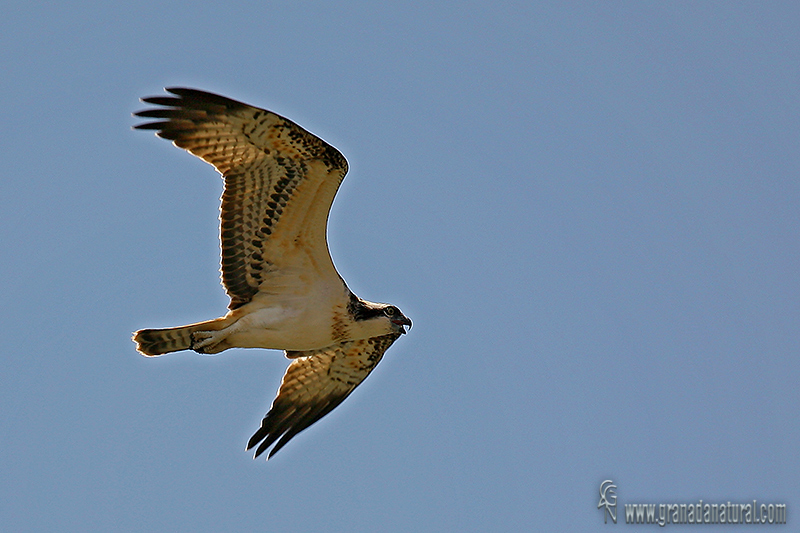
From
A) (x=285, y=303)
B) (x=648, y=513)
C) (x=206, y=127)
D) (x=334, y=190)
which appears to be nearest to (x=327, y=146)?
(x=334, y=190)

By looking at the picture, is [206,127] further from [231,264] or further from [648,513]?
[648,513]

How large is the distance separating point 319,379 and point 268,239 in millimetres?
2619

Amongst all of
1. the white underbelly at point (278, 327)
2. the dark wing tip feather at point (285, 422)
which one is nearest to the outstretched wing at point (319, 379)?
the dark wing tip feather at point (285, 422)

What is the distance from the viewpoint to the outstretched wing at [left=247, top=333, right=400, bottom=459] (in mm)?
14188

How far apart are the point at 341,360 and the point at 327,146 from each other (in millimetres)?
3693

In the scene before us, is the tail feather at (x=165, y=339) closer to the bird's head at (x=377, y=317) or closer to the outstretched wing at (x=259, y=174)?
the outstretched wing at (x=259, y=174)

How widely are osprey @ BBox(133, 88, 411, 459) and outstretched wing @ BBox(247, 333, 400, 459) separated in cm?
29

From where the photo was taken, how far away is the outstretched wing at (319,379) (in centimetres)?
1419

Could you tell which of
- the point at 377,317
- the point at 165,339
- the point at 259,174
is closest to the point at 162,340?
the point at 165,339

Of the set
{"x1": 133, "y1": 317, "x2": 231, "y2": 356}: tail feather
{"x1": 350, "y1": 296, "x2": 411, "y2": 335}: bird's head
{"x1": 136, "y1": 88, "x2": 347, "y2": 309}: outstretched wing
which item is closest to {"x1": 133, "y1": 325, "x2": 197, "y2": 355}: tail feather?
{"x1": 133, "y1": 317, "x2": 231, "y2": 356}: tail feather

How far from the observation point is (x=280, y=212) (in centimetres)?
1245

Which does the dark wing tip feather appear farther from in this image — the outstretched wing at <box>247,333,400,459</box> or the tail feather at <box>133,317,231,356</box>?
the tail feather at <box>133,317,231,356</box>

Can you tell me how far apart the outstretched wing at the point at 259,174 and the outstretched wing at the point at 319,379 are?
1.82 meters

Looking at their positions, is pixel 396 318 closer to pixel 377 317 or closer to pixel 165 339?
pixel 377 317
